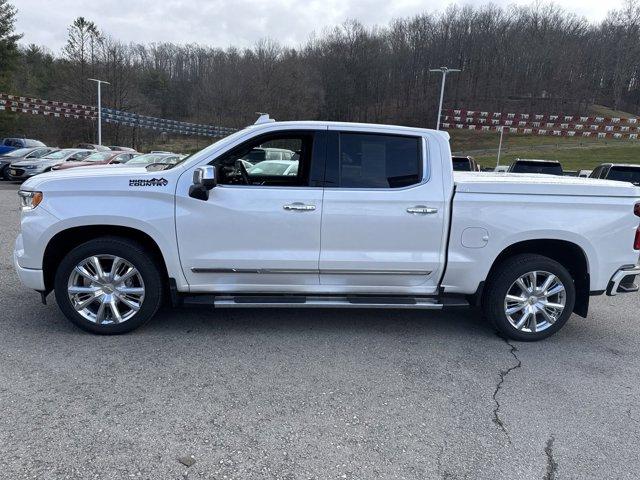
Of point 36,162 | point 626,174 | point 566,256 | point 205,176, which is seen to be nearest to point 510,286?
point 566,256

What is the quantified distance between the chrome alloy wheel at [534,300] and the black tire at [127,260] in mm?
3249

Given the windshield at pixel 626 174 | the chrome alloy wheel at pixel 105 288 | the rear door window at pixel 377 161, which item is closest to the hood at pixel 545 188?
the rear door window at pixel 377 161

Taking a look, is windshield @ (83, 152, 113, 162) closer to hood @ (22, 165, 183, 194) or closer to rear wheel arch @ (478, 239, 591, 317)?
hood @ (22, 165, 183, 194)

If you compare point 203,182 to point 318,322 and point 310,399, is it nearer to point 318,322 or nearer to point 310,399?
point 318,322

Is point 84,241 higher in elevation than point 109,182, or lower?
lower

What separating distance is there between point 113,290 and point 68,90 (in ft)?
162

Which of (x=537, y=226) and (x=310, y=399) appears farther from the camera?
(x=537, y=226)

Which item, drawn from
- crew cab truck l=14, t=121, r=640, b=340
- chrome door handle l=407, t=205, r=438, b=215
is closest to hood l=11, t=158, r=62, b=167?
crew cab truck l=14, t=121, r=640, b=340

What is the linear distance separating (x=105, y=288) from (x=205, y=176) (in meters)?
1.37

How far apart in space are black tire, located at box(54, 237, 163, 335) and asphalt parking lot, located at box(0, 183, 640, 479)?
129 millimetres

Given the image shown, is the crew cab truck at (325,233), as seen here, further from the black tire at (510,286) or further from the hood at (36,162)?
the hood at (36,162)

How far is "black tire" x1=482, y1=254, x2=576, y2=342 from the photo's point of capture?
434cm

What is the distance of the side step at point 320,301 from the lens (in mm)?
4129

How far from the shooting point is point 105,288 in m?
4.11
